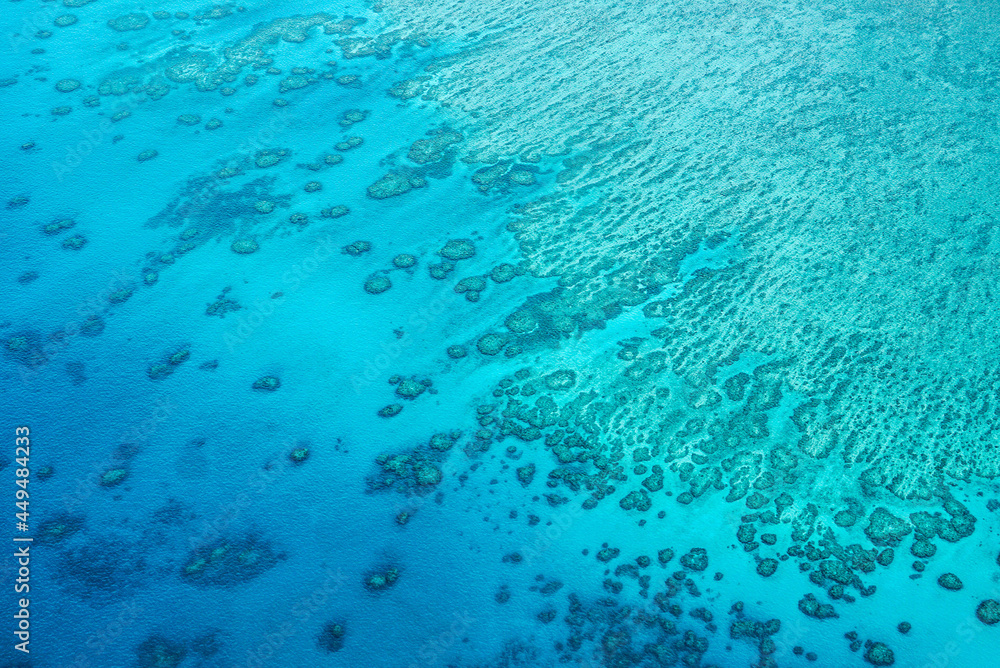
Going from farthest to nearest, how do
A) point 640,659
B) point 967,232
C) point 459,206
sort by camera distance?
point 459,206 < point 967,232 < point 640,659

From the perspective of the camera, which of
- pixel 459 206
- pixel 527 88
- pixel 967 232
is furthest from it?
pixel 527 88

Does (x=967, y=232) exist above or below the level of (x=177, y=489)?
above

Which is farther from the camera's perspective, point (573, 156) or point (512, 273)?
point (573, 156)

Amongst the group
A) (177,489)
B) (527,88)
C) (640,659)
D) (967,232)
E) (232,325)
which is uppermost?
(527,88)

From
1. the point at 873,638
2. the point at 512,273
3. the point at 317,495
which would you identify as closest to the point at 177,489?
the point at 317,495

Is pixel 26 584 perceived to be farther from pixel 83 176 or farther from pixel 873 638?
pixel 873 638

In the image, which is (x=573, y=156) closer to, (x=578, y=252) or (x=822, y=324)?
(x=578, y=252)
